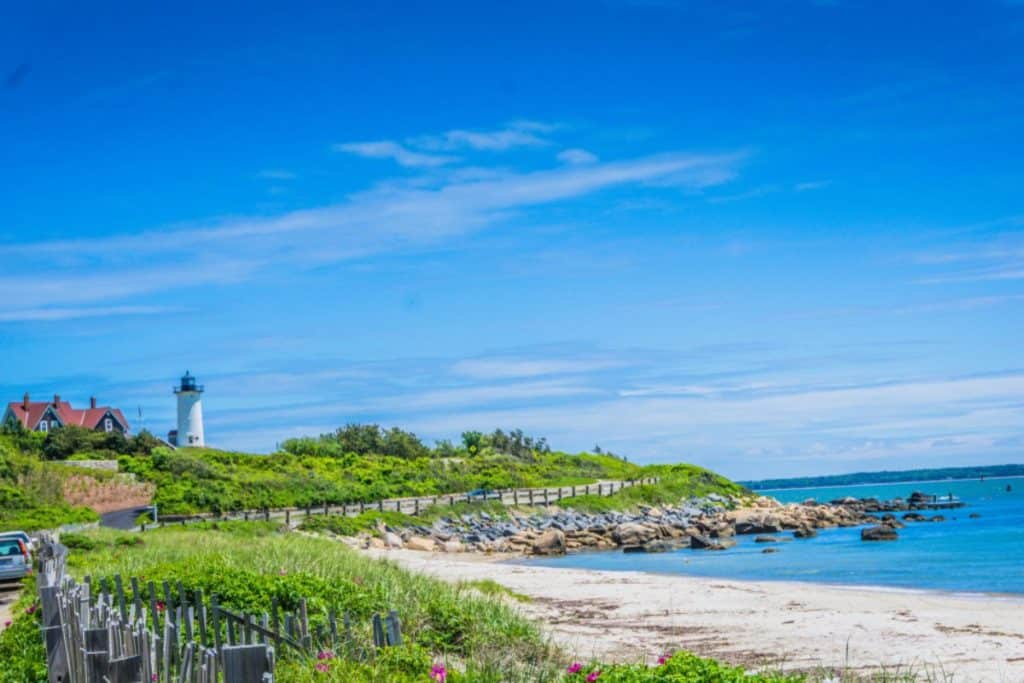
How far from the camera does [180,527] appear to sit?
136 feet

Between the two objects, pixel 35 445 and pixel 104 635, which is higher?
pixel 35 445

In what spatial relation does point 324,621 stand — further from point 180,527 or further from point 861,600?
point 180,527

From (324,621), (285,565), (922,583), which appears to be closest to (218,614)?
(324,621)

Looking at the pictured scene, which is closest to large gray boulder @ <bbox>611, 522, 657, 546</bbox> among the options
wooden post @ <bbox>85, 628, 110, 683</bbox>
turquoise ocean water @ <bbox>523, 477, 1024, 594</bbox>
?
turquoise ocean water @ <bbox>523, 477, 1024, 594</bbox>

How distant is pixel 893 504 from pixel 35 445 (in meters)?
62.5

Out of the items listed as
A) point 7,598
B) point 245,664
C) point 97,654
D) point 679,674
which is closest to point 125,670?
point 97,654

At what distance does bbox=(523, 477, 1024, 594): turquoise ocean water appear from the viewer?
31797mm

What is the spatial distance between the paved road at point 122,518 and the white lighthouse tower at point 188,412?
112 ft

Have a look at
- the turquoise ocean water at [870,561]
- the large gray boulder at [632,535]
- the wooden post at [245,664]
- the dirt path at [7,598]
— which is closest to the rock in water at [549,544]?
the turquoise ocean water at [870,561]

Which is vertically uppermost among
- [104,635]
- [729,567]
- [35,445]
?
[35,445]

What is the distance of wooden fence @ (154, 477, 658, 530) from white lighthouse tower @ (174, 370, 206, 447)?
3312cm

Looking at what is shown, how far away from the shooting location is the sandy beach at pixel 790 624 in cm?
1518

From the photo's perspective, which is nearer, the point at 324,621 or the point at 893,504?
the point at 324,621

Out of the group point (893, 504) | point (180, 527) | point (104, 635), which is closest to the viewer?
point (104, 635)
